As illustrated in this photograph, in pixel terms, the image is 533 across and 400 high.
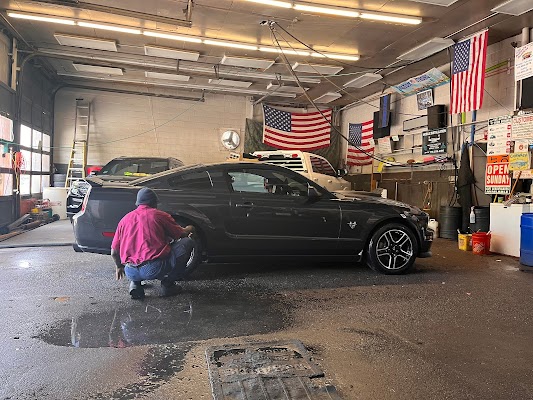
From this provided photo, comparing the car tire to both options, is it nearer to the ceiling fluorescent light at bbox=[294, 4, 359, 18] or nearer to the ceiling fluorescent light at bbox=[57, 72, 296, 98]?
the ceiling fluorescent light at bbox=[294, 4, 359, 18]

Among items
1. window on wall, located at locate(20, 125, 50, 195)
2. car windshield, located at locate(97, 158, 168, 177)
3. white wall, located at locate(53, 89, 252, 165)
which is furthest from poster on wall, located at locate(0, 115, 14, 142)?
white wall, located at locate(53, 89, 252, 165)

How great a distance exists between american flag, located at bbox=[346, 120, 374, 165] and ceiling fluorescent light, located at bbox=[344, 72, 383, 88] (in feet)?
5.95

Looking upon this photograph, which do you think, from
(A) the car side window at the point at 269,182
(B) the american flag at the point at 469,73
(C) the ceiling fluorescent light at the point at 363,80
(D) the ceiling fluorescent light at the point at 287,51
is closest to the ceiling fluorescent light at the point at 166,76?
(D) the ceiling fluorescent light at the point at 287,51

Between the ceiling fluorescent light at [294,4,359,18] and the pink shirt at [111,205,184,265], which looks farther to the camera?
the ceiling fluorescent light at [294,4,359,18]

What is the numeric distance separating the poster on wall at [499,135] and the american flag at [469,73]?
493 millimetres

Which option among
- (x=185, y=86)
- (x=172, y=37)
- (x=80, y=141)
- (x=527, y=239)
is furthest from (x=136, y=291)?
→ (x=80, y=141)

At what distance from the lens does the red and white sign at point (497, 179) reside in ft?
24.8

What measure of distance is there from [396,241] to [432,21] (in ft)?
15.8

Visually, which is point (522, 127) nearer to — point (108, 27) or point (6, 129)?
point (108, 27)

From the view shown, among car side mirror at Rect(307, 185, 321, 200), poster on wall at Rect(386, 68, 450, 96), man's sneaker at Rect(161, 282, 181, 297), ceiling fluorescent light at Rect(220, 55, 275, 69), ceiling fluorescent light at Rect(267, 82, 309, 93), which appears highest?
ceiling fluorescent light at Rect(267, 82, 309, 93)

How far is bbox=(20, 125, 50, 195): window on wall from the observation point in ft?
32.8

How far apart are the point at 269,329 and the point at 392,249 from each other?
2628 millimetres

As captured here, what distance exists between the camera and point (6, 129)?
28.0ft

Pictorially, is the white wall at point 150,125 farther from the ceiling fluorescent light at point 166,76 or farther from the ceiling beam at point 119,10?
the ceiling beam at point 119,10
